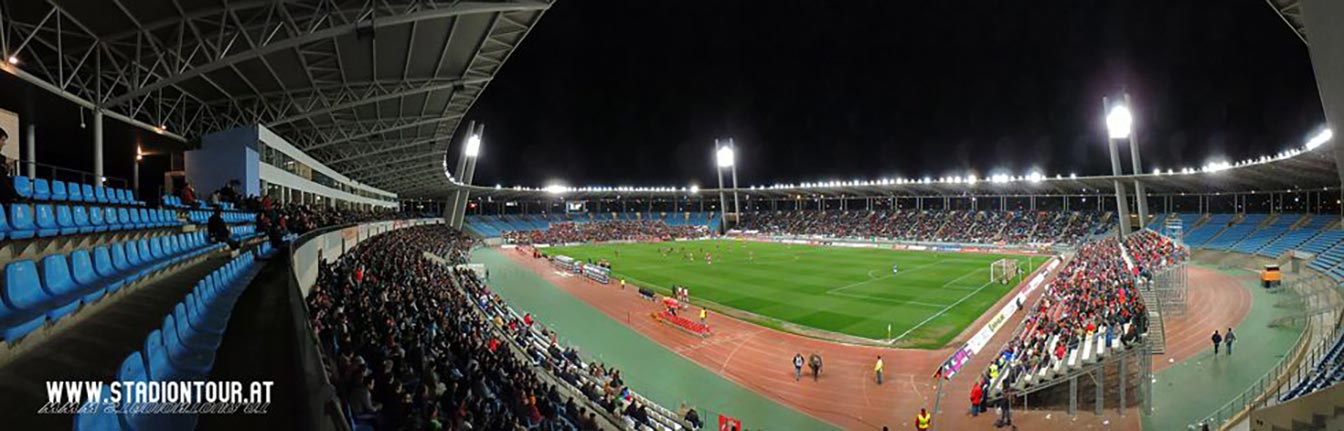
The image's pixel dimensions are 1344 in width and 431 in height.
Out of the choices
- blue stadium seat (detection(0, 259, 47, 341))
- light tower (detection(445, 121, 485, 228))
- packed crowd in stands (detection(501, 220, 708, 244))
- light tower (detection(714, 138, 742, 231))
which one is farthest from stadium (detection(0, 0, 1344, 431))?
light tower (detection(714, 138, 742, 231))

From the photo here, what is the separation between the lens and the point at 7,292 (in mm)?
5004

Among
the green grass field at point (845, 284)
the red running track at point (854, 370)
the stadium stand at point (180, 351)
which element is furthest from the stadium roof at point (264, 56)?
the green grass field at point (845, 284)

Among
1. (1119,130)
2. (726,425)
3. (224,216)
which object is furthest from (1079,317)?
(1119,130)

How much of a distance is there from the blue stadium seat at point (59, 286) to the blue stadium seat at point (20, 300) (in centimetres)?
8

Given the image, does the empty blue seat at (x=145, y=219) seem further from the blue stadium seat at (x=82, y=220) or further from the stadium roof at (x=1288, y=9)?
the stadium roof at (x=1288, y=9)

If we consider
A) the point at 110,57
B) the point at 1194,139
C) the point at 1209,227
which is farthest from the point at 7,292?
the point at 1194,139

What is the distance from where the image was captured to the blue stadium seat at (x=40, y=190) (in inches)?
352

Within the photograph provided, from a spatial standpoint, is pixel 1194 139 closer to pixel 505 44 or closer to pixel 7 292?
pixel 505 44

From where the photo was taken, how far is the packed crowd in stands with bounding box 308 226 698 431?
665 cm

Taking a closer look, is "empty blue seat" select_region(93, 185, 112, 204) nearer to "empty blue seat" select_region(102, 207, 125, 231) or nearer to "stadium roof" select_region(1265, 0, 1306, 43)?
"empty blue seat" select_region(102, 207, 125, 231)

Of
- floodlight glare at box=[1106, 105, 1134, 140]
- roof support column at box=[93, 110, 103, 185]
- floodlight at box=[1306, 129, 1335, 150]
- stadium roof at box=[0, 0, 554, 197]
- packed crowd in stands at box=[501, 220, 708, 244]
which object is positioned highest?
floodlight glare at box=[1106, 105, 1134, 140]

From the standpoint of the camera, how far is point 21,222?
723cm

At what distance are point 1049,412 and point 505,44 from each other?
1889 centimetres

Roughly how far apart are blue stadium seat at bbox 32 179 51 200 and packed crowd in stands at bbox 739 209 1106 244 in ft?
216
